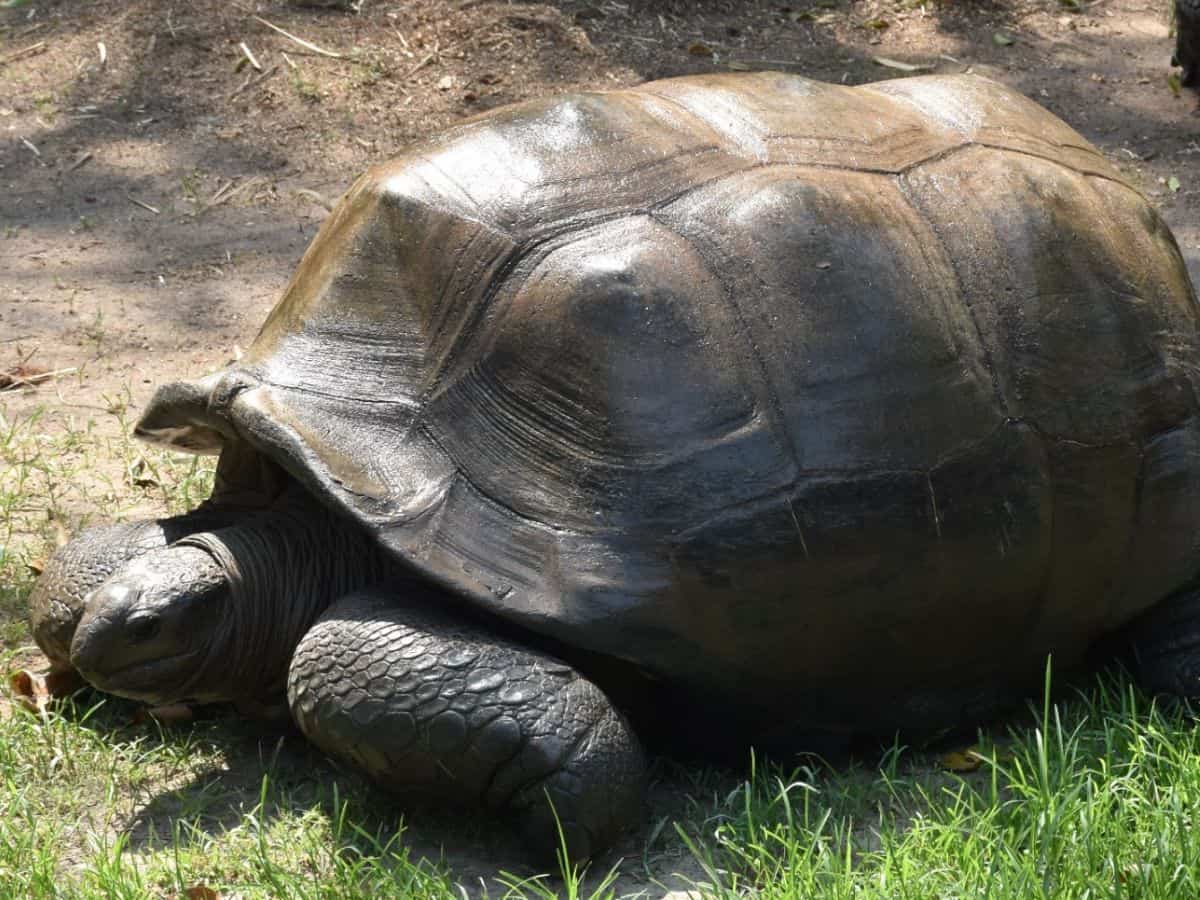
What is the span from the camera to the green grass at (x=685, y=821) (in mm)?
3143

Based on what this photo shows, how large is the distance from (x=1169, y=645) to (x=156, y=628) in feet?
8.28

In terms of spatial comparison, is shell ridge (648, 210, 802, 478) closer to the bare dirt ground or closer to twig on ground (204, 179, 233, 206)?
the bare dirt ground

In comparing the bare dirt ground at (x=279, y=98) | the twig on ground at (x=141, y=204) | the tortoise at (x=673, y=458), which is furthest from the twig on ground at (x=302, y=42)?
the tortoise at (x=673, y=458)

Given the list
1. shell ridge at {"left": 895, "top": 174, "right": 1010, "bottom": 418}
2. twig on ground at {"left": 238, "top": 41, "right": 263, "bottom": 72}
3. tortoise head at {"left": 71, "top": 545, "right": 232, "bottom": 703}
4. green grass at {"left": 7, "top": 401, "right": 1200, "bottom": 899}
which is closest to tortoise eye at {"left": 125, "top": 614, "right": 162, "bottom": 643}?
tortoise head at {"left": 71, "top": 545, "right": 232, "bottom": 703}

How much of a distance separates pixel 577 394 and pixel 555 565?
40cm

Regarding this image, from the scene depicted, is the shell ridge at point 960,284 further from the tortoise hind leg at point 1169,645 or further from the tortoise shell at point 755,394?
the tortoise hind leg at point 1169,645

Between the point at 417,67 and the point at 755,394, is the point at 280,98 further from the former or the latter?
the point at 755,394

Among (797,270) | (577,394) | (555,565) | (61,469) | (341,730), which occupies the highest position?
(797,270)

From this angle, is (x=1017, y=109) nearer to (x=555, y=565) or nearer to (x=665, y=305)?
(x=665, y=305)

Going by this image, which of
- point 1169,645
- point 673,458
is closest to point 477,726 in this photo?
point 673,458

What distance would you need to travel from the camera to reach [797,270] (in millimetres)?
3646

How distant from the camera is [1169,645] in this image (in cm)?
400

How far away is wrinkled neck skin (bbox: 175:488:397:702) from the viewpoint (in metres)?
3.86

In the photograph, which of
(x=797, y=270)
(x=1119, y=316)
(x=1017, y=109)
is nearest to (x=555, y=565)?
(x=797, y=270)
